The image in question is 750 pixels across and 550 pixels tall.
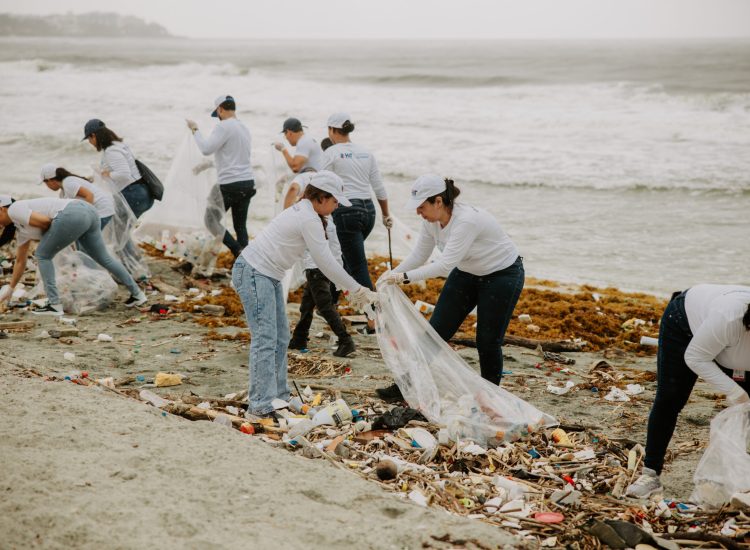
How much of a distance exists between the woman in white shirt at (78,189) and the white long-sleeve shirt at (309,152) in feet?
6.55

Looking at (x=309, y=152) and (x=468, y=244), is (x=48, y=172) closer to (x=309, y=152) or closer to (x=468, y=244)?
(x=309, y=152)

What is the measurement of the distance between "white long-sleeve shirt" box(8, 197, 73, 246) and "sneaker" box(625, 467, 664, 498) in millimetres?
5329

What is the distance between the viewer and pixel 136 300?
24.2 feet

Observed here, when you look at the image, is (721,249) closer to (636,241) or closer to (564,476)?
(636,241)

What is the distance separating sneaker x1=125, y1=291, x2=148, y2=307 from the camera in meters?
7.37

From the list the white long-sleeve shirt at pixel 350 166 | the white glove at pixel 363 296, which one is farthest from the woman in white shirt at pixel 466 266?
the white long-sleeve shirt at pixel 350 166

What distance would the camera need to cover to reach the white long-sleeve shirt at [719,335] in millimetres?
3373

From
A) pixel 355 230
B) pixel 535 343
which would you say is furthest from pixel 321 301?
pixel 535 343

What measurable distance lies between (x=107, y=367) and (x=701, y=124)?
20.8 m

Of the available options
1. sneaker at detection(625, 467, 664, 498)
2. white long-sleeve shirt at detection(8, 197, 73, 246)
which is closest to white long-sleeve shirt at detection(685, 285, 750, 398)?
sneaker at detection(625, 467, 664, 498)

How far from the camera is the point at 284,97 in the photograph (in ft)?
102

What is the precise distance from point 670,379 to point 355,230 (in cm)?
331

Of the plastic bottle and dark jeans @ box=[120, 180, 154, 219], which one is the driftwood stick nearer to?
the plastic bottle

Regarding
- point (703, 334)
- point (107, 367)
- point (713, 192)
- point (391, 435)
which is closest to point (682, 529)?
point (703, 334)
